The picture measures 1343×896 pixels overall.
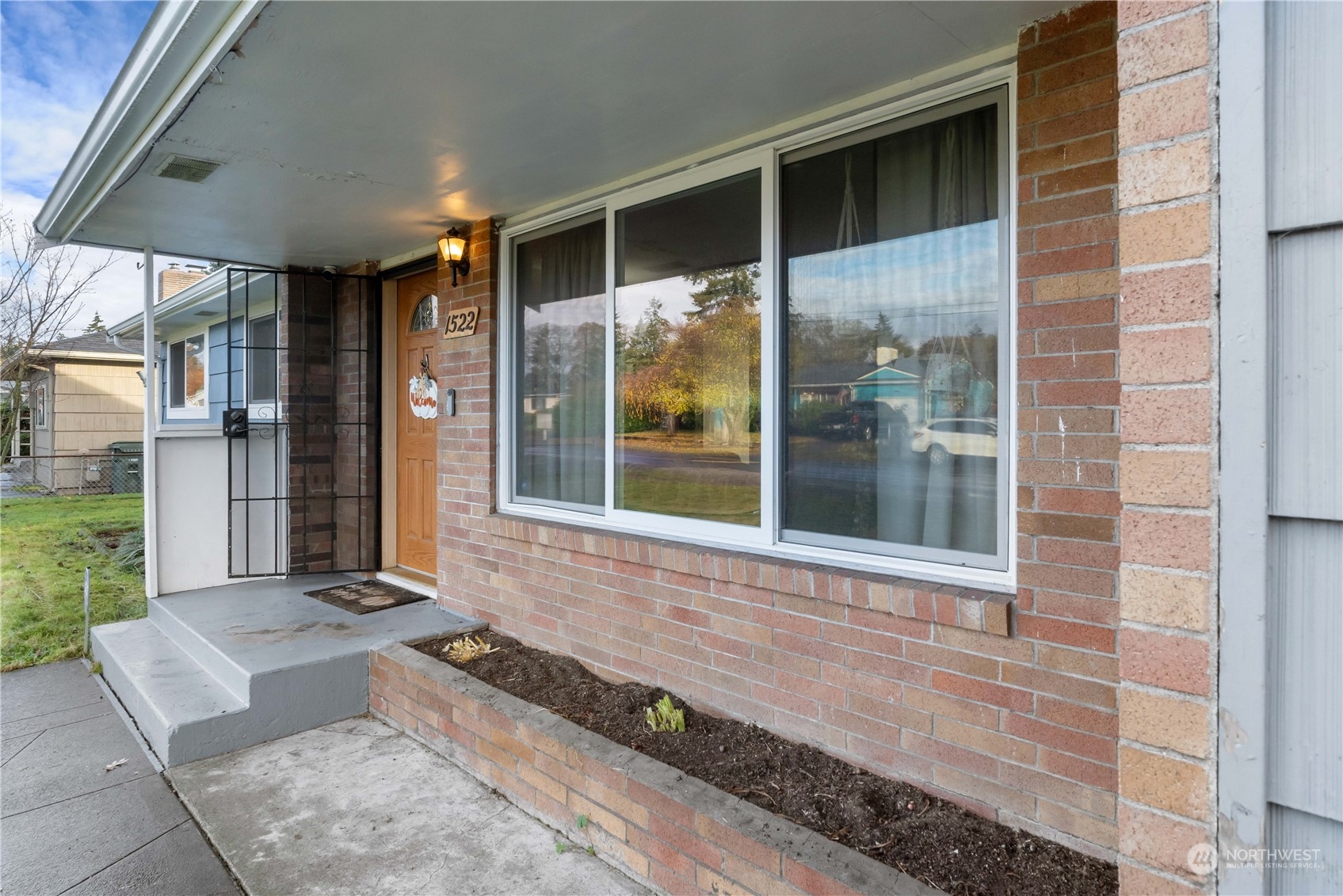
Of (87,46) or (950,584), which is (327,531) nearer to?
(87,46)

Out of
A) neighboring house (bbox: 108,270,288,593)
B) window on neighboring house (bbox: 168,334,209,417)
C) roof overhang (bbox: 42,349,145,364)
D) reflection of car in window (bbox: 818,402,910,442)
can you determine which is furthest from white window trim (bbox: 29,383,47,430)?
reflection of car in window (bbox: 818,402,910,442)

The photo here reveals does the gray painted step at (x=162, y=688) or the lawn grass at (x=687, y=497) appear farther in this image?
the gray painted step at (x=162, y=688)

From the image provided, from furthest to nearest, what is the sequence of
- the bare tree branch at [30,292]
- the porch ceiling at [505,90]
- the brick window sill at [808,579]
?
the bare tree branch at [30,292]
the brick window sill at [808,579]
the porch ceiling at [505,90]

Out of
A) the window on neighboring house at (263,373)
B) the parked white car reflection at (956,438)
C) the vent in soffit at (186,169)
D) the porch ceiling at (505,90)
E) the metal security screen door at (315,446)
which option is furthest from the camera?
the window on neighboring house at (263,373)

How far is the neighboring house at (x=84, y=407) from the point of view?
14.1 metres

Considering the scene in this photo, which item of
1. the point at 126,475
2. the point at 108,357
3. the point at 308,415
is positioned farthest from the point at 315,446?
the point at 108,357

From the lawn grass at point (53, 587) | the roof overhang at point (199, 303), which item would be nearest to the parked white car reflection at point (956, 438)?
the roof overhang at point (199, 303)

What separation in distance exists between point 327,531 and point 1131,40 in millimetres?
5762

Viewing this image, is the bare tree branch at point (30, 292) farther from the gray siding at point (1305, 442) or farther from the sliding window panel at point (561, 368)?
the gray siding at point (1305, 442)

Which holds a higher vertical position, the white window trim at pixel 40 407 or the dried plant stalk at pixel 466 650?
the white window trim at pixel 40 407

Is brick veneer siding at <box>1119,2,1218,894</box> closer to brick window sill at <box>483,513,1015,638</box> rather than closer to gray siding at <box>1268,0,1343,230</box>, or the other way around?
gray siding at <box>1268,0,1343,230</box>

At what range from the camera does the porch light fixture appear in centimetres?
421

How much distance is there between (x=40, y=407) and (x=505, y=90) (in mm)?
19464

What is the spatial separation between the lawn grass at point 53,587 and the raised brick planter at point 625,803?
321 cm
